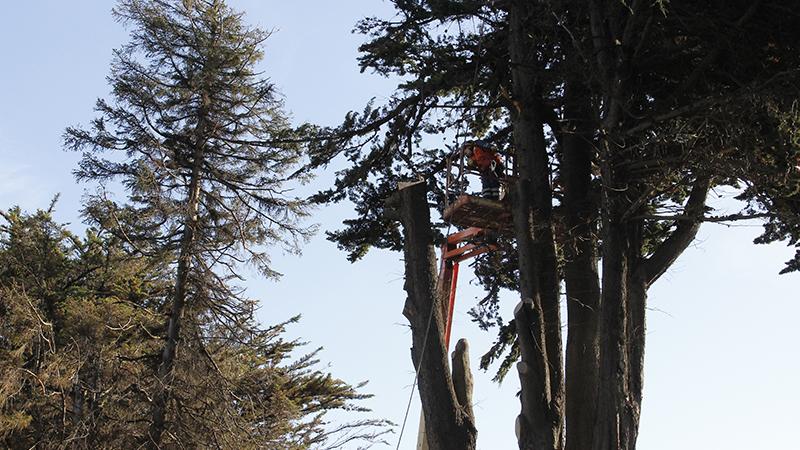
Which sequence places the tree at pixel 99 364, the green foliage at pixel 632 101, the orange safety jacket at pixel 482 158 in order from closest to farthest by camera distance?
the green foliage at pixel 632 101
the orange safety jacket at pixel 482 158
the tree at pixel 99 364

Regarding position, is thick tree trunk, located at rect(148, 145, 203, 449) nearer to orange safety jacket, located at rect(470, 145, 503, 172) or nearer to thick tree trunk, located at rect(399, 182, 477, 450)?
orange safety jacket, located at rect(470, 145, 503, 172)

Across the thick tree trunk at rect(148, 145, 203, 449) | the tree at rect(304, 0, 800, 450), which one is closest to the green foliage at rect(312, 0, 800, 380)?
the tree at rect(304, 0, 800, 450)

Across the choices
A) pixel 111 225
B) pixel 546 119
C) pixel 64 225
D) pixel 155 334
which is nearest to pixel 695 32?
pixel 546 119

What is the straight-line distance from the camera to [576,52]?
10672 millimetres

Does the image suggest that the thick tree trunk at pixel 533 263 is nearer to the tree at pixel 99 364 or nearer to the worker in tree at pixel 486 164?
the worker in tree at pixel 486 164

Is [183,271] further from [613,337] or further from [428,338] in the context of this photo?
[613,337]

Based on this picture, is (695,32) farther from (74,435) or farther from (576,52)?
(74,435)

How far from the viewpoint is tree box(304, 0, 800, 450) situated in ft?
31.1

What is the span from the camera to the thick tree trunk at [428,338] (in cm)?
1026

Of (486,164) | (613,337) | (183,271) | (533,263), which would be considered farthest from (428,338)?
(183,271)

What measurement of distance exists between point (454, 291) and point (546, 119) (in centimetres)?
220

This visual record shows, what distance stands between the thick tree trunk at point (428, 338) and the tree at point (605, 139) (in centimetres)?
65

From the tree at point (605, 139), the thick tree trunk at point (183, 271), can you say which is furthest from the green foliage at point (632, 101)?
the thick tree trunk at point (183, 271)

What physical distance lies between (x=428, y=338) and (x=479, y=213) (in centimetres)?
174
